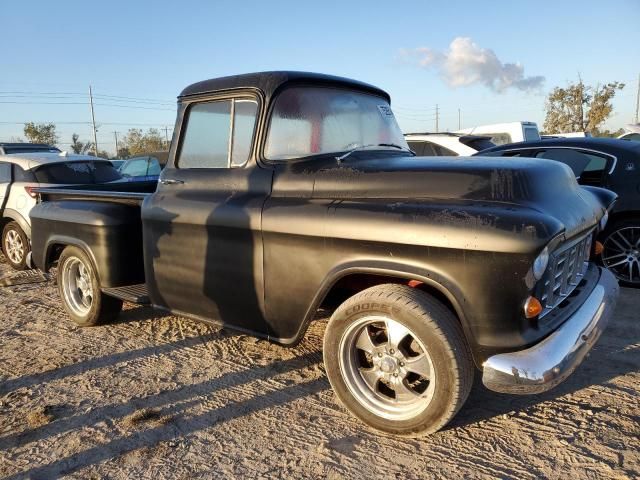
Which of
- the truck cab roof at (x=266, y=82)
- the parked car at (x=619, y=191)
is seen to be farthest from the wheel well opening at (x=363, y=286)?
the parked car at (x=619, y=191)

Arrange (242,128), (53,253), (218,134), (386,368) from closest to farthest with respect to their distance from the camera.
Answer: (386,368)
(242,128)
(218,134)
(53,253)

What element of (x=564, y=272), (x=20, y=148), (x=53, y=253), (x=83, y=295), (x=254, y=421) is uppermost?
(x=20, y=148)

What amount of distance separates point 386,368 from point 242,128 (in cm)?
185

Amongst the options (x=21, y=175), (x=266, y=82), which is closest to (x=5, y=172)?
(x=21, y=175)

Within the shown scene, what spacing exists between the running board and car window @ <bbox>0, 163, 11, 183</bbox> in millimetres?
4609

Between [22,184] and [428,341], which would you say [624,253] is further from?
[22,184]

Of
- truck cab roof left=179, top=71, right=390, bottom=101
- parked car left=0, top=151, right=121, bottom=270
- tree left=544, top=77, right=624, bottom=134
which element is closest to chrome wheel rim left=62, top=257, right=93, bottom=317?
truck cab roof left=179, top=71, right=390, bottom=101

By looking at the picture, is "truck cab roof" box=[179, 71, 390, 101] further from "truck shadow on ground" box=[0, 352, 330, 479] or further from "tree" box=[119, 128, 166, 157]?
"tree" box=[119, 128, 166, 157]

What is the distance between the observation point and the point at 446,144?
9312 mm

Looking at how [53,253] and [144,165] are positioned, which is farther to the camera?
[144,165]

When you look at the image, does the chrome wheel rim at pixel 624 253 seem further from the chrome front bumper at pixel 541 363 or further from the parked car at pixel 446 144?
Result: the parked car at pixel 446 144

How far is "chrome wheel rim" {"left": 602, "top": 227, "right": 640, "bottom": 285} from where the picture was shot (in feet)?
17.9

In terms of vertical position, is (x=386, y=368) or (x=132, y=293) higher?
(x=132, y=293)

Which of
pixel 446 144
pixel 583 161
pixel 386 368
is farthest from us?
pixel 446 144
